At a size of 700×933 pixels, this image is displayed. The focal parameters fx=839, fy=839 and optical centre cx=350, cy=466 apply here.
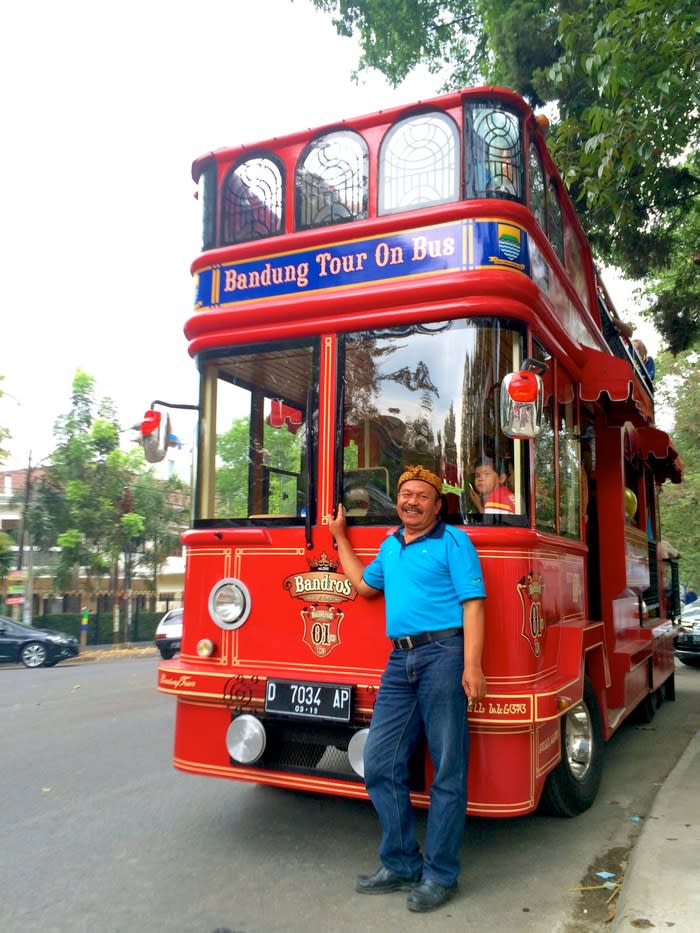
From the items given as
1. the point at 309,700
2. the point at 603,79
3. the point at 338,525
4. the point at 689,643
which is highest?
the point at 603,79

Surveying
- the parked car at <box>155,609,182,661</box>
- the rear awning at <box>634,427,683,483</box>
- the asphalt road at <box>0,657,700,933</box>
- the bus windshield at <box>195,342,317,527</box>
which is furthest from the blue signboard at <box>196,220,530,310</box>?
the parked car at <box>155,609,182,661</box>

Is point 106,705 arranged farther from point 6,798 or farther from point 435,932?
point 435,932

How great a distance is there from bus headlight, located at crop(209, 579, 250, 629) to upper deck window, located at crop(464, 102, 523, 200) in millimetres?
2328

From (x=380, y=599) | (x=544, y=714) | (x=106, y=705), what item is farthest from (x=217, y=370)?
(x=106, y=705)

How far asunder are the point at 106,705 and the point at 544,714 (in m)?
7.58

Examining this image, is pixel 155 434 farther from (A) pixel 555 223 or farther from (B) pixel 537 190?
(A) pixel 555 223

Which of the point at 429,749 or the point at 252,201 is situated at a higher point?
the point at 252,201

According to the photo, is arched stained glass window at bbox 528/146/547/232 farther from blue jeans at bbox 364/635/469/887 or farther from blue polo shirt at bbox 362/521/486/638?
blue jeans at bbox 364/635/469/887

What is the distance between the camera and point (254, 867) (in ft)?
13.3

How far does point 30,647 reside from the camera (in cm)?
2030

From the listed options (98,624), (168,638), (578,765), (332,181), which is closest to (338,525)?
(332,181)

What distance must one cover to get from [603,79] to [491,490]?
3.52 meters

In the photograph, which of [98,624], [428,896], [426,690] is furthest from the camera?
[98,624]

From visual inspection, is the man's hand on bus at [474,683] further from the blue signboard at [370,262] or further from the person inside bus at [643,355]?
the person inside bus at [643,355]
